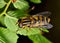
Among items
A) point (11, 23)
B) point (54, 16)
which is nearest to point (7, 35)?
point (11, 23)

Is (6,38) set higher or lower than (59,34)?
higher

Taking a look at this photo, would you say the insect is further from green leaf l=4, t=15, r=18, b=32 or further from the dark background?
the dark background

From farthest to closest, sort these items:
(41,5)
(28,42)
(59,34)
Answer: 1. (59,34)
2. (41,5)
3. (28,42)

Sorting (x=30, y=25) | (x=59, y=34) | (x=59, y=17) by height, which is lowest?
(x=59, y=34)

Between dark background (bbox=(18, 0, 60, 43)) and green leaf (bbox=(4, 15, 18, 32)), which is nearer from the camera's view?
green leaf (bbox=(4, 15, 18, 32))

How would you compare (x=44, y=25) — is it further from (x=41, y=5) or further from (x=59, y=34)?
(x=59, y=34)

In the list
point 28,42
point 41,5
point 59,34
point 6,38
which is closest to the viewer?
point 6,38

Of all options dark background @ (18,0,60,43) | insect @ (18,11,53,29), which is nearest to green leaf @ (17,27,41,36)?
insect @ (18,11,53,29)

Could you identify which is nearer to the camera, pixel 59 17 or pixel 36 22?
pixel 36 22

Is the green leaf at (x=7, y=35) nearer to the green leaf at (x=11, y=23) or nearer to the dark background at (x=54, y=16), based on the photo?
the green leaf at (x=11, y=23)

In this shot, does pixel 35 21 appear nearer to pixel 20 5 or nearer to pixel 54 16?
pixel 20 5

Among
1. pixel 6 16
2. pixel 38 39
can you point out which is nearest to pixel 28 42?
pixel 38 39
